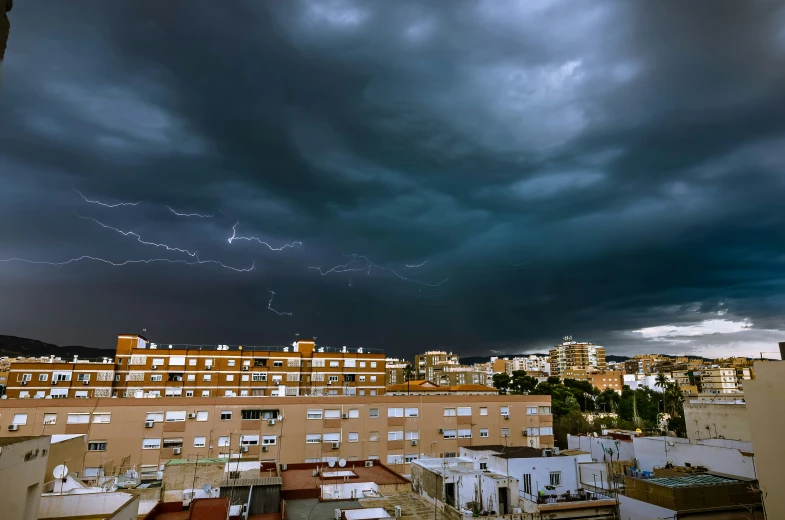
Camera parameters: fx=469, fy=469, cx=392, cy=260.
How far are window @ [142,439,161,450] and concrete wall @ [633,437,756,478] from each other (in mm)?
35729

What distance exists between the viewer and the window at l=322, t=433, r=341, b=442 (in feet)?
127

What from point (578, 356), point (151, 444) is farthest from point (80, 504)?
point (578, 356)

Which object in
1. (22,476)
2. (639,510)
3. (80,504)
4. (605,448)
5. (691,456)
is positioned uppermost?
(22,476)

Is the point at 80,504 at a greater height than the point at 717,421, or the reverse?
the point at 717,421

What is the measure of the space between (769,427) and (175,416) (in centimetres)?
3662

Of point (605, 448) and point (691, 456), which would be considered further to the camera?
point (605, 448)

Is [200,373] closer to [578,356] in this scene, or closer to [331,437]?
[331,437]

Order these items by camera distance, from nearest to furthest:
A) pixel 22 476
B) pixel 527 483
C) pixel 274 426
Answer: pixel 22 476, pixel 527 483, pixel 274 426

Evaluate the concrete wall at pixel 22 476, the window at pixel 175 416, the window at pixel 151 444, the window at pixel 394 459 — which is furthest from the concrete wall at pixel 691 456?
the window at pixel 151 444

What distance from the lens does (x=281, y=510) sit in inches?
717

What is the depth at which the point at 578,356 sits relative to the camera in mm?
172500

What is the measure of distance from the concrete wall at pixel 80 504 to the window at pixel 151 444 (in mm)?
24035

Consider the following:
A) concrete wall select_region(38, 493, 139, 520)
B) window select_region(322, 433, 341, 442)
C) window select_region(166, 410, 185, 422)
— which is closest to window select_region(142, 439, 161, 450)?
window select_region(166, 410, 185, 422)

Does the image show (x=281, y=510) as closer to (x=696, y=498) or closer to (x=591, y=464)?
(x=696, y=498)
